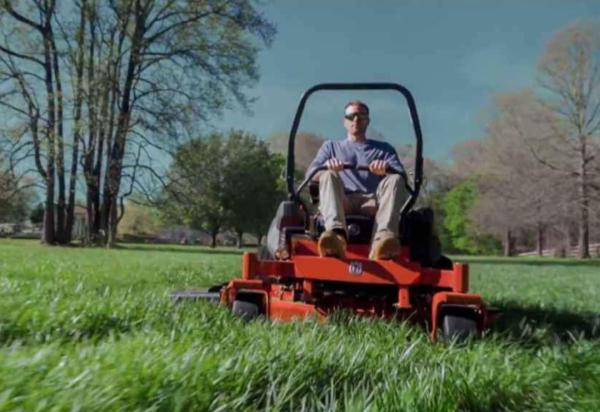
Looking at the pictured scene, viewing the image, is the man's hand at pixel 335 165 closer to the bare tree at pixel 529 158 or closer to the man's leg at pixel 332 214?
the man's leg at pixel 332 214

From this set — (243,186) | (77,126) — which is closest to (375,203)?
(77,126)

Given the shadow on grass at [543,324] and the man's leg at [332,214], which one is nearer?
the shadow on grass at [543,324]

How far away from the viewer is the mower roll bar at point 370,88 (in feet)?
13.8

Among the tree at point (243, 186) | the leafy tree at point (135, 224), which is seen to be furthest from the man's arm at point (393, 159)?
the leafy tree at point (135, 224)

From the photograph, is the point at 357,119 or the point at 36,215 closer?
the point at 357,119

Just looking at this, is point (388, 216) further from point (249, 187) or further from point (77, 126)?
point (249, 187)

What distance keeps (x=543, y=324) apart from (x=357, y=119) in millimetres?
1984

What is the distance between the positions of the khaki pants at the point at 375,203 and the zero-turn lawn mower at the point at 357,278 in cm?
12

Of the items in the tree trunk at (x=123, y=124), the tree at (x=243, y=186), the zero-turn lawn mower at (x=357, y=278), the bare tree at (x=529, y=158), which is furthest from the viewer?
the tree at (x=243, y=186)

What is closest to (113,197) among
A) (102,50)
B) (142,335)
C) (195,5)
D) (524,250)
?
(102,50)

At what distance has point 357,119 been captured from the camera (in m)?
4.80

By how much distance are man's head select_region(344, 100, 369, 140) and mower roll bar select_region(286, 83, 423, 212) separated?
139 mm

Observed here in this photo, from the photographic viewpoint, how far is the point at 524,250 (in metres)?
68.2

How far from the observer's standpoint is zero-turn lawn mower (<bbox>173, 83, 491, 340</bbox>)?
3.47 meters
